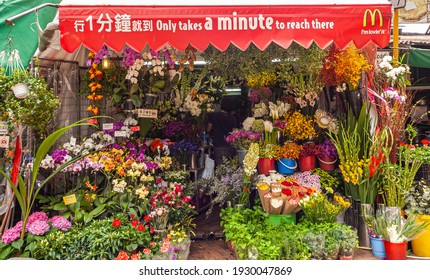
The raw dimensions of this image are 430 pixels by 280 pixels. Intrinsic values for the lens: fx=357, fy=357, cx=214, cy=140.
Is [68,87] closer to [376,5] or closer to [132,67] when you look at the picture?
[132,67]

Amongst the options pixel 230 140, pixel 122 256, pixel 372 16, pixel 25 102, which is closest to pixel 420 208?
pixel 372 16

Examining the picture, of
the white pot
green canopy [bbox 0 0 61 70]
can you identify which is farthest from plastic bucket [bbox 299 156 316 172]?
green canopy [bbox 0 0 61 70]

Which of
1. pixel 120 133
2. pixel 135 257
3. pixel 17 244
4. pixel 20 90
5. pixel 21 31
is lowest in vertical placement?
pixel 135 257

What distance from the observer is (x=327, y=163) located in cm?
488

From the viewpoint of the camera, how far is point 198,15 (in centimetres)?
366

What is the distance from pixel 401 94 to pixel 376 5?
4.40 ft

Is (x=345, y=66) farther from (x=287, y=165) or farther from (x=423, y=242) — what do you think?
(x=423, y=242)

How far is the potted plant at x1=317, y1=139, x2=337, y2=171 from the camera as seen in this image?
485 centimetres

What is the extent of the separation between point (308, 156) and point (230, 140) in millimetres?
1125

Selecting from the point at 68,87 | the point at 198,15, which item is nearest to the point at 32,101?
the point at 68,87

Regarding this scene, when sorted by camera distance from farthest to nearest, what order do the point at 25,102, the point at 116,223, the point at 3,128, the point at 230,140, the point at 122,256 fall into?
the point at 230,140, the point at 3,128, the point at 116,223, the point at 25,102, the point at 122,256

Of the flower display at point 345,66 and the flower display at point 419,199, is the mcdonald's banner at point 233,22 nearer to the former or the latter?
the flower display at point 345,66

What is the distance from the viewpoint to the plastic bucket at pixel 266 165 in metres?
4.89

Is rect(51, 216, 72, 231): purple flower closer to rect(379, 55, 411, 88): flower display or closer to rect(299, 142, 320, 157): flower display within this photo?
rect(299, 142, 320, 157): flower display
